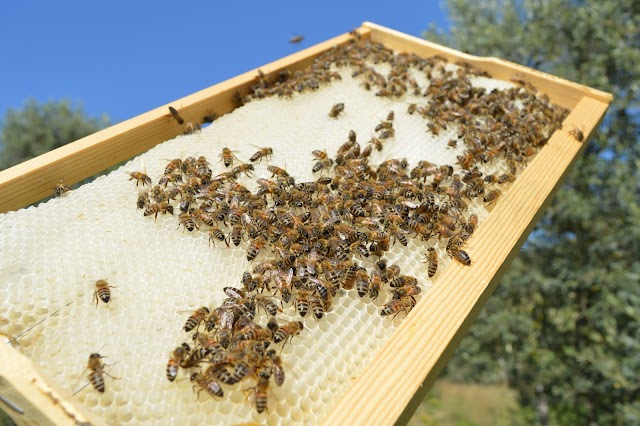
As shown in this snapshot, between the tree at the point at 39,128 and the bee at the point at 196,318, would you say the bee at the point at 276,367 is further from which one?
the tree at the point at 39,128

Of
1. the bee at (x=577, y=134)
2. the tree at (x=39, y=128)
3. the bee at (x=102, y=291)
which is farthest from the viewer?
the tree at (x=39, y=128)

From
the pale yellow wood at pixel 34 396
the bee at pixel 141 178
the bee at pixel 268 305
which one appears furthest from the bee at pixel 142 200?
the pale yellow wood at pixel 34 396

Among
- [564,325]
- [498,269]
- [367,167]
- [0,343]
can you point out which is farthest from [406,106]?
[564,325]

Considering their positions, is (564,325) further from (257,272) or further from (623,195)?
(257,272)

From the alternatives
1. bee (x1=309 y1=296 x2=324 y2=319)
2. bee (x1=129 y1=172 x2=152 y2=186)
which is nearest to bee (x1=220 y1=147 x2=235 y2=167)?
bee (x1=129 y1=172 x2=152 y2=186)

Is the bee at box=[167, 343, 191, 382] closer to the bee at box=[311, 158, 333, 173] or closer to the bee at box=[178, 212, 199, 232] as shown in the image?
the bee at box=[178, 212, 199, 232]
